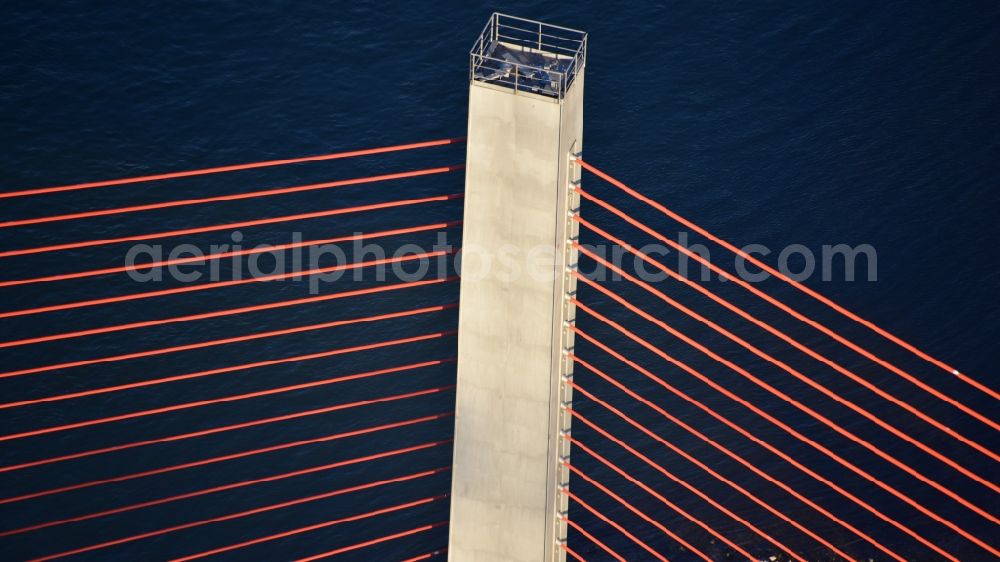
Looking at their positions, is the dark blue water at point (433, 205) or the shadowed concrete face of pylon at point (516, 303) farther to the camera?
the dark blue water at point (433, 205)

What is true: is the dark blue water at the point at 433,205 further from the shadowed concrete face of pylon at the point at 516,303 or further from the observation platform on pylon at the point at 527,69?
the observation platform on pylon at the point at 527,69

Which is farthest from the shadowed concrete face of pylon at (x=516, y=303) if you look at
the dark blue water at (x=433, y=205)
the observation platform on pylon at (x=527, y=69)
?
the dark blue water at (x=433, y=205)

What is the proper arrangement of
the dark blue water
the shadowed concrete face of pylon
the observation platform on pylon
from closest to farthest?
the observation platform on pylon
the shadowed concrete face of pylon
the dark blue water

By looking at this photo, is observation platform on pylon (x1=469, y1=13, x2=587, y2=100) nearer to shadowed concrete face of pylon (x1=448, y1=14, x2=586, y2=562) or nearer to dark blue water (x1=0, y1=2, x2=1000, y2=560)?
shadowed concrete face of pylon (x1=448, y1=14, x2=586, y2=562)

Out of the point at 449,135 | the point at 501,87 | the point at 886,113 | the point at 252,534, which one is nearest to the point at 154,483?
the point at 252,534

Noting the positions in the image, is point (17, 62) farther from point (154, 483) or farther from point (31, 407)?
point (154, 483)

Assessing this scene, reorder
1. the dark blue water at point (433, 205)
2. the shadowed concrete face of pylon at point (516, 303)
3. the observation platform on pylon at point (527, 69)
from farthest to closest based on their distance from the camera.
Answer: the dark blue water at point (433, 205), the shadowed concrete face of pylon at point (516, 303), the observation platform on pylon at point (527, 69)

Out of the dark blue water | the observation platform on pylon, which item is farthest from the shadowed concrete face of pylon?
the dark blue water
